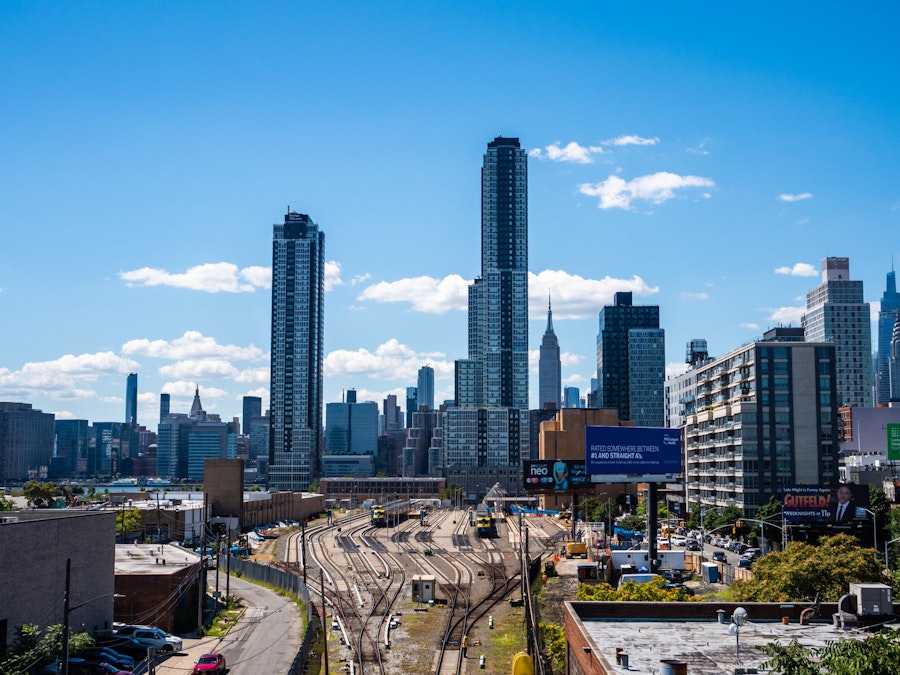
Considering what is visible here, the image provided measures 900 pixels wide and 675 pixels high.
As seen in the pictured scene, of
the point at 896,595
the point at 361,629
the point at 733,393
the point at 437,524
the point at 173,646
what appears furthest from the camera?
the point at 437,524

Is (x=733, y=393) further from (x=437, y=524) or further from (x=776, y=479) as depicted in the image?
(x=437, y=524)

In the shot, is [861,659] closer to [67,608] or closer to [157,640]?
[67,608]

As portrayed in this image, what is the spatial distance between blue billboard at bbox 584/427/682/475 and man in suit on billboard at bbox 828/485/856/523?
2130 centimetres

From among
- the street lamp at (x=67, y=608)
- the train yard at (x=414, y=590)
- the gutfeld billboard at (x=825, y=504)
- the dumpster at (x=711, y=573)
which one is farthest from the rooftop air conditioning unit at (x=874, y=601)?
the gutfeld billboard at (x=825, y=504)

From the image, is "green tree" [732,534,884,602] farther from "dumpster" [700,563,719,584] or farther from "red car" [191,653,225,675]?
"red car" [191,653,225,675]

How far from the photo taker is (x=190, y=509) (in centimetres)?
11469

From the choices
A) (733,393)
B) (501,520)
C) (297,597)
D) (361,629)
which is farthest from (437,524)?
(361,629)

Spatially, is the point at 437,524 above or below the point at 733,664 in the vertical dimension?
below

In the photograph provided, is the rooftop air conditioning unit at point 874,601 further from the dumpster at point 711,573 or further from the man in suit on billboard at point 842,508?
the man in suit on billboard at point 842,508

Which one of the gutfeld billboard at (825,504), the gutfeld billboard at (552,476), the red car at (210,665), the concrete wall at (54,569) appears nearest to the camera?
the concrete wall at (54,569)

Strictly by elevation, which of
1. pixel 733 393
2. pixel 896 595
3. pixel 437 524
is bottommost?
pixel 437 524

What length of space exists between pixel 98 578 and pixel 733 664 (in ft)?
115

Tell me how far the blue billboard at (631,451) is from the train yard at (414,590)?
9620mm

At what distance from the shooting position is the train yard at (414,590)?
1966 inches
